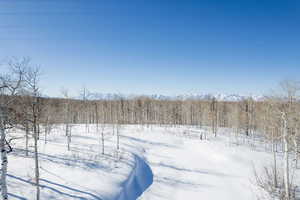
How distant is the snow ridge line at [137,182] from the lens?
1509 cm

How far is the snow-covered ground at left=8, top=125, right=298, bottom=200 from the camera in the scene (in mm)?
13656

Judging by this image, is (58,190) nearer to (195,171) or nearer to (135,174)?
(135,174)

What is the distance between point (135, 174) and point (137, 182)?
1.51 m

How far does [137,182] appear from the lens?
1792 cm

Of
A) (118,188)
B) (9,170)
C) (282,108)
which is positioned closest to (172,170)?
(118,188)

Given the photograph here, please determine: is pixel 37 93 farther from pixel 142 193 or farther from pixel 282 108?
pixel 282 108

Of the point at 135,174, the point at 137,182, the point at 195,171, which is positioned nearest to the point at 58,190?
the point at 137,182

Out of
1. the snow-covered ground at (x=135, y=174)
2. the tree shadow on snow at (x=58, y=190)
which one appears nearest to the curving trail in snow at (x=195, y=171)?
the snow-covered ground at (x=135, y=174)

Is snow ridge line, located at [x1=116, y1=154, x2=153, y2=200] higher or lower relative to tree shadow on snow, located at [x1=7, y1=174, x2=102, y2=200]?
lower

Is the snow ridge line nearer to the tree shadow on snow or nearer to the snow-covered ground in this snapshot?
the snow-covered ground

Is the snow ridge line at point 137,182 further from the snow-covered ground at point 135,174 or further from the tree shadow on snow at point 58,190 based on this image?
the tree shadow on snow at point 58,190

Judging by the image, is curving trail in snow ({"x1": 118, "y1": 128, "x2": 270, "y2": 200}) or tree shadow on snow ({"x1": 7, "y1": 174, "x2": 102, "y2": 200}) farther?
curving trail in snow ({"x1": 118, "y1": 128, "x2": 270, "y2": 200})

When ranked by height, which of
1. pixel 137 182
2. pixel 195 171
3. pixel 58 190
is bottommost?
pixel 195 171

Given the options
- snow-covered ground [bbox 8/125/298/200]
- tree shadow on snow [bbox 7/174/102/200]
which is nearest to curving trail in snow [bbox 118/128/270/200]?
snow-covered ground [bbox 8/125/298/200]
